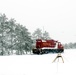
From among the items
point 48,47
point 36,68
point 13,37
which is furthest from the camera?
point 13,37

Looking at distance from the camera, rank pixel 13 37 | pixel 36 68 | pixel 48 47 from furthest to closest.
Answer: pixel 13 37
pixel 48 47
pixel 36 68

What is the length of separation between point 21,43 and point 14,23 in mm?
6982

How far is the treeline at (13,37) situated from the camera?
214ft

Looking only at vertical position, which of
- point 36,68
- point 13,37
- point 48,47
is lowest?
point 36,68

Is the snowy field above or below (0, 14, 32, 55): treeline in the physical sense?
below

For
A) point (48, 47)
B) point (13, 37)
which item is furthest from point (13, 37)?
point (48, 47)

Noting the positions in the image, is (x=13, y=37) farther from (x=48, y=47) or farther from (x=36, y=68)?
(x=36, y=68)

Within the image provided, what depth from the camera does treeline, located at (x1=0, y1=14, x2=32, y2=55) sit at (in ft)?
214

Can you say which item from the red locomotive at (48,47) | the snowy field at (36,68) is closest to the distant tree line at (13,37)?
the red locomotive at (48,47)

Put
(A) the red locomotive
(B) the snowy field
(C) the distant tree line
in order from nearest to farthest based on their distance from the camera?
1. (B) the snowy field
2. (A) the red locomotive
3. (C) the distant tree line

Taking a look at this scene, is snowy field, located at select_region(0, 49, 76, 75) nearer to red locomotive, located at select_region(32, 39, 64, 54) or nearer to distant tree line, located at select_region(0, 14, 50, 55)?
red locomotive, located at select_region(32, 39, 64, 54)

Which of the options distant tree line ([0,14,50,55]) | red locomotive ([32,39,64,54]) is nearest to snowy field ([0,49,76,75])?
red locomotive ([32,39,64,54])

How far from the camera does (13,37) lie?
74375mm

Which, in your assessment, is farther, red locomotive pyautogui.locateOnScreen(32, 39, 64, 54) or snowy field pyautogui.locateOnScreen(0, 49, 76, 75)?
red locomotive pyautogui.locateOnScreen(32, 39, 64, 54)
